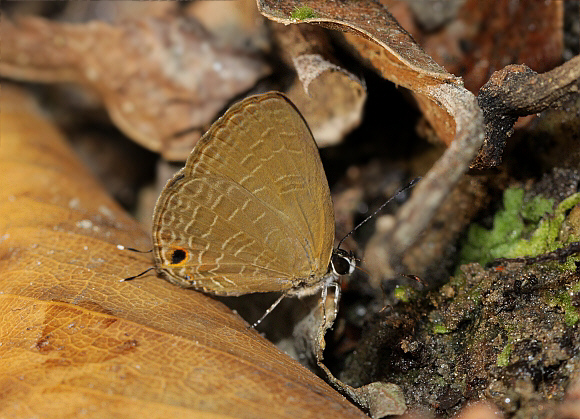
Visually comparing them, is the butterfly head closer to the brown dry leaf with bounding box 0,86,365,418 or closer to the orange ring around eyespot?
the brown dry leaf with bounding box 0,86,365,418

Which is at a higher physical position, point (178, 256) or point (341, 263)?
point (341, 263)

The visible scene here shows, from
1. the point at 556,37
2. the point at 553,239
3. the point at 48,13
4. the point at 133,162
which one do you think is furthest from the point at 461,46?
the point at 48,13

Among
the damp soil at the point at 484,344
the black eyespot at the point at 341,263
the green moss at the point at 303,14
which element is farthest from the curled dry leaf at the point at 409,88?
the damp soil at the point at 484,344

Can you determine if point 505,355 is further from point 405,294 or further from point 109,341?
point 109,341

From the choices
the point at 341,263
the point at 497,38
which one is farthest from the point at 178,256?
the point at 497,38

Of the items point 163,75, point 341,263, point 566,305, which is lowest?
point 163,75

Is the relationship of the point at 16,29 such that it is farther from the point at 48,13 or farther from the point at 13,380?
the point at 13,380
